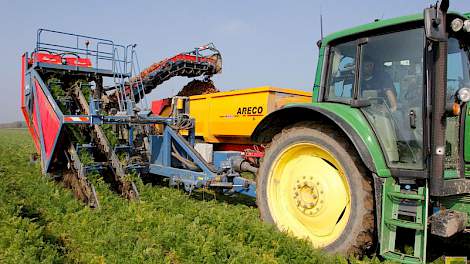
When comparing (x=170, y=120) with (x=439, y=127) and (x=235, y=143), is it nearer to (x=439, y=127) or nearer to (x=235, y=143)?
(x=235, y=143)

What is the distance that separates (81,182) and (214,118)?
2522 mm

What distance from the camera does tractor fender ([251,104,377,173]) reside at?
3.51 meters

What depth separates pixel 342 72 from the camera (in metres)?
4.12

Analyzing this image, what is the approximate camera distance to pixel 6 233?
4094 mm

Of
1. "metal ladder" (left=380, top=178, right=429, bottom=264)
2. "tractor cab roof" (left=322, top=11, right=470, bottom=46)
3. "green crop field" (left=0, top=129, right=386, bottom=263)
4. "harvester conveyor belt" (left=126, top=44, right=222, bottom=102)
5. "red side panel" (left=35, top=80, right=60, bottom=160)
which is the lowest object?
"green crop field" (left=0, top=129, right=386, bottom=263)

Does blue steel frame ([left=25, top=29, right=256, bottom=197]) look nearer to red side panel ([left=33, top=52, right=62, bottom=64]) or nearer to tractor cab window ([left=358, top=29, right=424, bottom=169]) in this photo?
red side panel ([left=33, top=52, right=62, bottom=64])

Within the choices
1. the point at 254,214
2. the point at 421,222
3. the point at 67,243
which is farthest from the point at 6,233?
the point at 421,222

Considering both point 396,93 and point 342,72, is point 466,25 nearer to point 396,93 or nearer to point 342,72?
point 396,93

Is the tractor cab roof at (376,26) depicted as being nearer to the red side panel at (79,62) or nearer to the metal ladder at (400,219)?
the metal ladder at (400,219)

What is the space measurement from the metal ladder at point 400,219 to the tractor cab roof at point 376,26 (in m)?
1.38

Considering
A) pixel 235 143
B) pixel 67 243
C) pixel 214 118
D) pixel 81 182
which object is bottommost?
pixel 67 243

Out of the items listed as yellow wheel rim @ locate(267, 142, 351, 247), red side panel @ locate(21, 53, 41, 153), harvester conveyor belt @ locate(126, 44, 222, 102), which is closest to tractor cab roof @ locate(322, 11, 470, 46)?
yellow wheel rim @ locate(267, 142, 351, 247)

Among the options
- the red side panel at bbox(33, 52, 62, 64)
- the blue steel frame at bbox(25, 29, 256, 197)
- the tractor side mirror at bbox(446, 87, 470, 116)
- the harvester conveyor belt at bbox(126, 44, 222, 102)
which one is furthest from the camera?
the harvester conveyor belt at bbox(126, 44, 222, 102)

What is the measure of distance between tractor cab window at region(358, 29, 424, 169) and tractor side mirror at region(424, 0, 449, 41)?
40 centimetres
